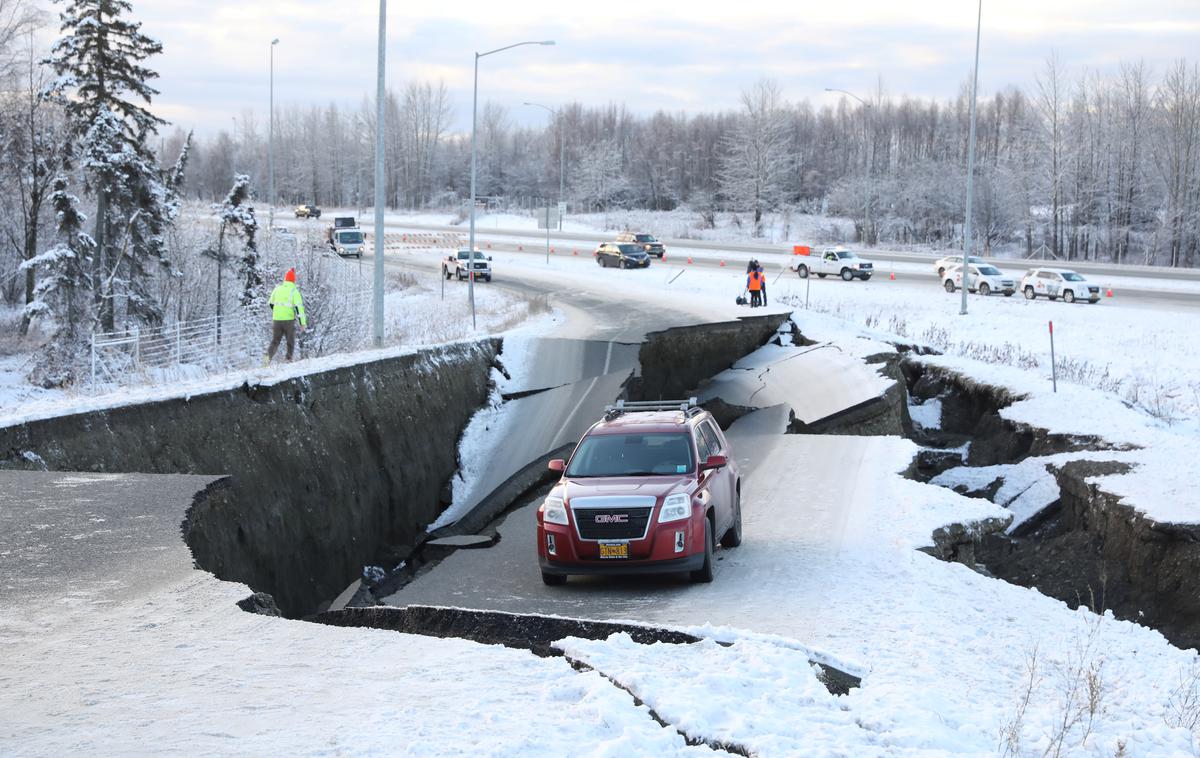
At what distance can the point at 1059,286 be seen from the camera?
46.0m

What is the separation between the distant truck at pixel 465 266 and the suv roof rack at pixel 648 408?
35.5 meters

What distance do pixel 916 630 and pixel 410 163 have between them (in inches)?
5817

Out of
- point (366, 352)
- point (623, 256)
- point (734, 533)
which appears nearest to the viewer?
point (734, 533)

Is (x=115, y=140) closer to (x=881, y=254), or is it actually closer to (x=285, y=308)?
(x=285, y=308)

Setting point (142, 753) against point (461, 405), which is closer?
point (142, 753)

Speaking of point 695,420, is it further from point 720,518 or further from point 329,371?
point 329,371

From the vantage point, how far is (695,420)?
553 inches

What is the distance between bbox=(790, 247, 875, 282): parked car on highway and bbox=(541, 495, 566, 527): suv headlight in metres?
40.7

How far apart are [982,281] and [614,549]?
133 ft

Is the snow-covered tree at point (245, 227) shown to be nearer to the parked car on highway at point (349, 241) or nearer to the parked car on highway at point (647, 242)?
the parked car on highway at point (349, 241)

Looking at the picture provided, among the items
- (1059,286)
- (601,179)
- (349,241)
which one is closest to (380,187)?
(1059,286)

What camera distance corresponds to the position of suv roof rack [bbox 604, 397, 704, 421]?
564 inches

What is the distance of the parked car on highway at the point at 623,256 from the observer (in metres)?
56.3

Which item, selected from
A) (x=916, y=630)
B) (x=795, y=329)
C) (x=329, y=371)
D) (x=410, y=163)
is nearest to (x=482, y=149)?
(x=410, y=163)
